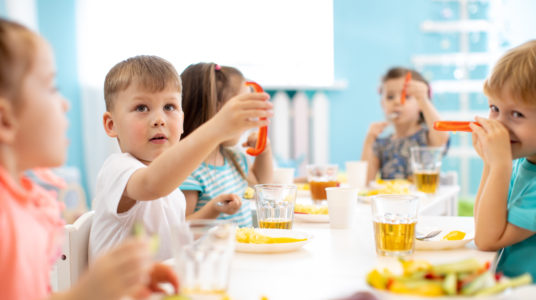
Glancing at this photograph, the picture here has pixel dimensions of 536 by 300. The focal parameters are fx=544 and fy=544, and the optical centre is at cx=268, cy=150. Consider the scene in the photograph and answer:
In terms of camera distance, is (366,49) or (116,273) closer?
(116,273)

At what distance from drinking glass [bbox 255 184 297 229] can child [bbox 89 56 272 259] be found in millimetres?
226

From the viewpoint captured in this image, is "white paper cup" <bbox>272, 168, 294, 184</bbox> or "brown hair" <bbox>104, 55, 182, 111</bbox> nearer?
"brown hair" <bbox>104, 55, 182, 111</bbox>

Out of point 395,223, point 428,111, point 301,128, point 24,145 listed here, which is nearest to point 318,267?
point 395,223

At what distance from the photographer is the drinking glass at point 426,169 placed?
2.05 metres

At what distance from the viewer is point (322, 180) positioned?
1823mm

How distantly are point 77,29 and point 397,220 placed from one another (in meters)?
4.34

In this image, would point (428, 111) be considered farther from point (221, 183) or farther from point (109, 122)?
point (109, 122)

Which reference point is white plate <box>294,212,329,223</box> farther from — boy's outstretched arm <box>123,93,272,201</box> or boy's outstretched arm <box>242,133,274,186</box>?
boy's outstretched arm <box>242,133,274,186</box>

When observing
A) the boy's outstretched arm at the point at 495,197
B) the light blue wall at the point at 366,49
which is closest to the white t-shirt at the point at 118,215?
the boy's outstretched arm at the point at 495,197

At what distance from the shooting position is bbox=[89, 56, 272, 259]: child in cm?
120

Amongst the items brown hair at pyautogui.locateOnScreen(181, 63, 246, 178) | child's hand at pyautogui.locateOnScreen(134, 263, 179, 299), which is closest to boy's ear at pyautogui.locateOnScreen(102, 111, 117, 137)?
brown hair at pyautogui.locateOnScreen(181, 63, 246, 178)

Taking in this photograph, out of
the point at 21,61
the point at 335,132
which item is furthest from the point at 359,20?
the point at 21,61

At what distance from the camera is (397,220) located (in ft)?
3.59

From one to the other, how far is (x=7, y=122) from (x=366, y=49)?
427 centimetres
